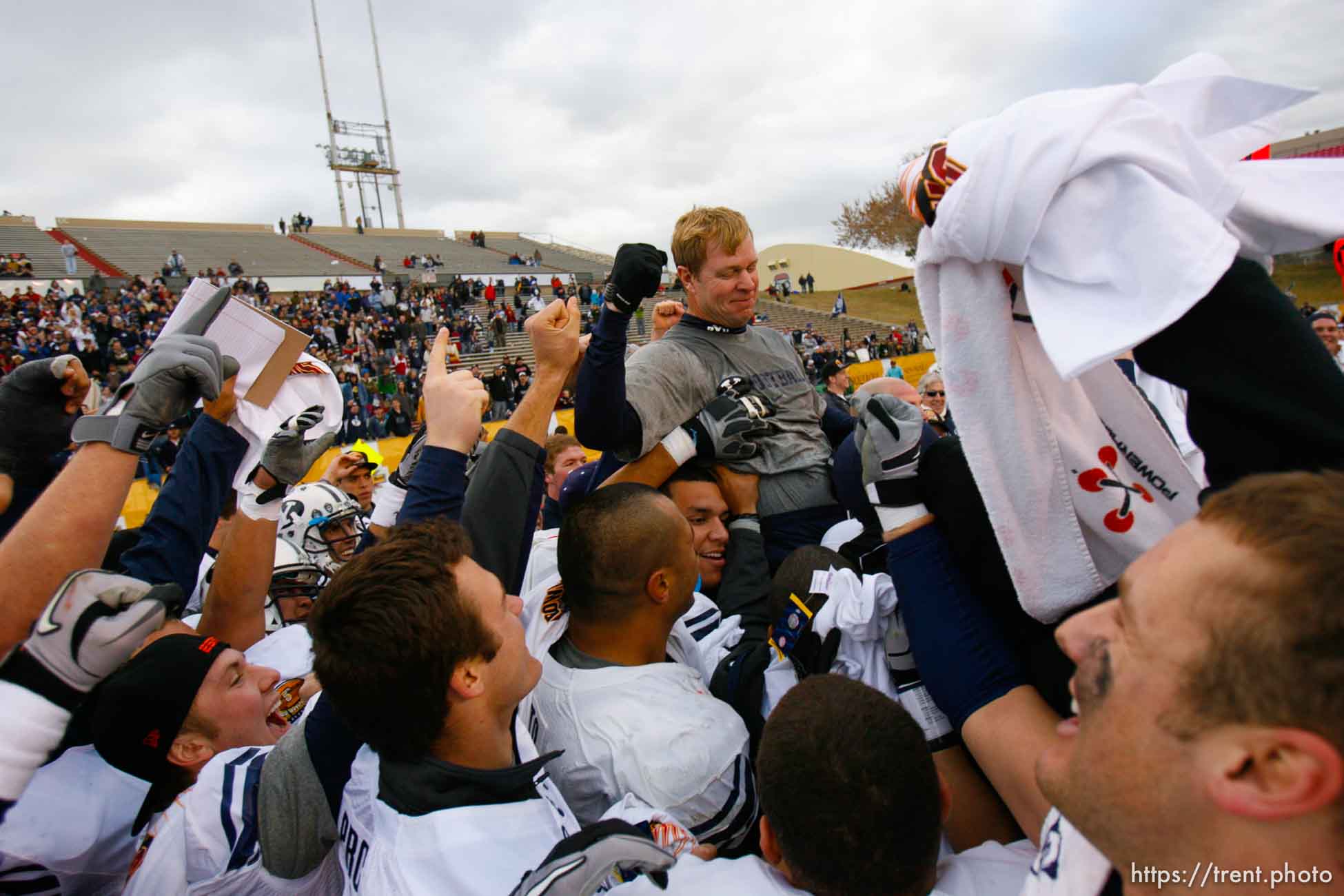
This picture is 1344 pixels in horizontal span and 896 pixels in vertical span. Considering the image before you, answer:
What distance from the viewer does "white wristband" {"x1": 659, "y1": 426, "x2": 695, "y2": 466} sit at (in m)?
2.53

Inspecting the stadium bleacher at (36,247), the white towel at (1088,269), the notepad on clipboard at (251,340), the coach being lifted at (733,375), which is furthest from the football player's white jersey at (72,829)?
the stadium bleacher at (36,247)

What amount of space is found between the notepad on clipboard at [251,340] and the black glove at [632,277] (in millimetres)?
1059

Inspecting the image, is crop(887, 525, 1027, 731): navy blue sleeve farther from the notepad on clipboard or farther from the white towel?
the notepad on clipboard

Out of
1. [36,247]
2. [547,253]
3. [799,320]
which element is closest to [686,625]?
[799,320]

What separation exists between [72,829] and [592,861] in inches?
60.6

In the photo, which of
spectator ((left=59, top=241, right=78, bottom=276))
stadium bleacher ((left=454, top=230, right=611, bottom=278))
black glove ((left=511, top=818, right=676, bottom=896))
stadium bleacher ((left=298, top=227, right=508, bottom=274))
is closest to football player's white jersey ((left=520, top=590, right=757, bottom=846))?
black glove ((left=511, top=818, right=676, bottom=896))

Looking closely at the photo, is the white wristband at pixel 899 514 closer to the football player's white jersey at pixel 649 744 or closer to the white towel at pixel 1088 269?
the white towel at pixel 1088 269

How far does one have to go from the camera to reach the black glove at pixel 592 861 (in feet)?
3.96

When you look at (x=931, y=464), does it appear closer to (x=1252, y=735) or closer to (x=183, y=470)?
(x=1252, y=735)

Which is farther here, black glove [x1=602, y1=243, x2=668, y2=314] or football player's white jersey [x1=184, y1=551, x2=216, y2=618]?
football player's white jersey [x1=184, y1=551, x2=216, y2=618]

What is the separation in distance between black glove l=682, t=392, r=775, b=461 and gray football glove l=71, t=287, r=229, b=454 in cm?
149

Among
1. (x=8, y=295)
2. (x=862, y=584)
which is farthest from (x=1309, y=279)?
(x=8, y=295)

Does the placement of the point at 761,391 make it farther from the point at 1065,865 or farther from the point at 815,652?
the point at 1065,865

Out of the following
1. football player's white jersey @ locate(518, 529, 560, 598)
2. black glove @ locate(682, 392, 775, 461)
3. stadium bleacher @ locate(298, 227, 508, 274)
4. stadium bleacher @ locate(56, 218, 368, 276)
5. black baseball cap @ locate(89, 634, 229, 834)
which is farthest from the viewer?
stadium bleacher @ locate(298, 227, 508, 274)
